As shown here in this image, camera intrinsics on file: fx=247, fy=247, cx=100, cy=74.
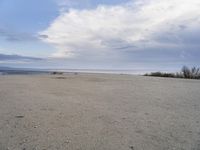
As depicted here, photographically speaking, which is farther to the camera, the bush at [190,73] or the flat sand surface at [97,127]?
the bush at [190,73]

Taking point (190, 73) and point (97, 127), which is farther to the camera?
point (190, 73)

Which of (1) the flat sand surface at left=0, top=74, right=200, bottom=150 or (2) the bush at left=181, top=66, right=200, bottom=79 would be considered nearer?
(1) the flat sand surface at left=0, top=74, right=200, bottom=150

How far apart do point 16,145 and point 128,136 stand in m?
2.20

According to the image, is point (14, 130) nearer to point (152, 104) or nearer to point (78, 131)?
point (78, 131)

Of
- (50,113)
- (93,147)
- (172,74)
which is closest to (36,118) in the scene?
(50,113)

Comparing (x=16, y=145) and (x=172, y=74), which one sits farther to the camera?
(x=172, y=74)

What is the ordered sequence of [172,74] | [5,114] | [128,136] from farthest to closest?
[172,74] < [5,114] < [128,136]

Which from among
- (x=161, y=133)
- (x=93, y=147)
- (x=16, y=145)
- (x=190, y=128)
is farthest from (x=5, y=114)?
(x=190, y=128)

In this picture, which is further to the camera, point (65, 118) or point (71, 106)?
point (71, 106)

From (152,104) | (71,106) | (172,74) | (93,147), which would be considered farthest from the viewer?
(172,74)

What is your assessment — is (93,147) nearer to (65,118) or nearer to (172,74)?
(65,118)

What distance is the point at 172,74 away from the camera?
3206 cm

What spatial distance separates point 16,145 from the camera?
4.56 meters

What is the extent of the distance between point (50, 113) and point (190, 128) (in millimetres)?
3786
